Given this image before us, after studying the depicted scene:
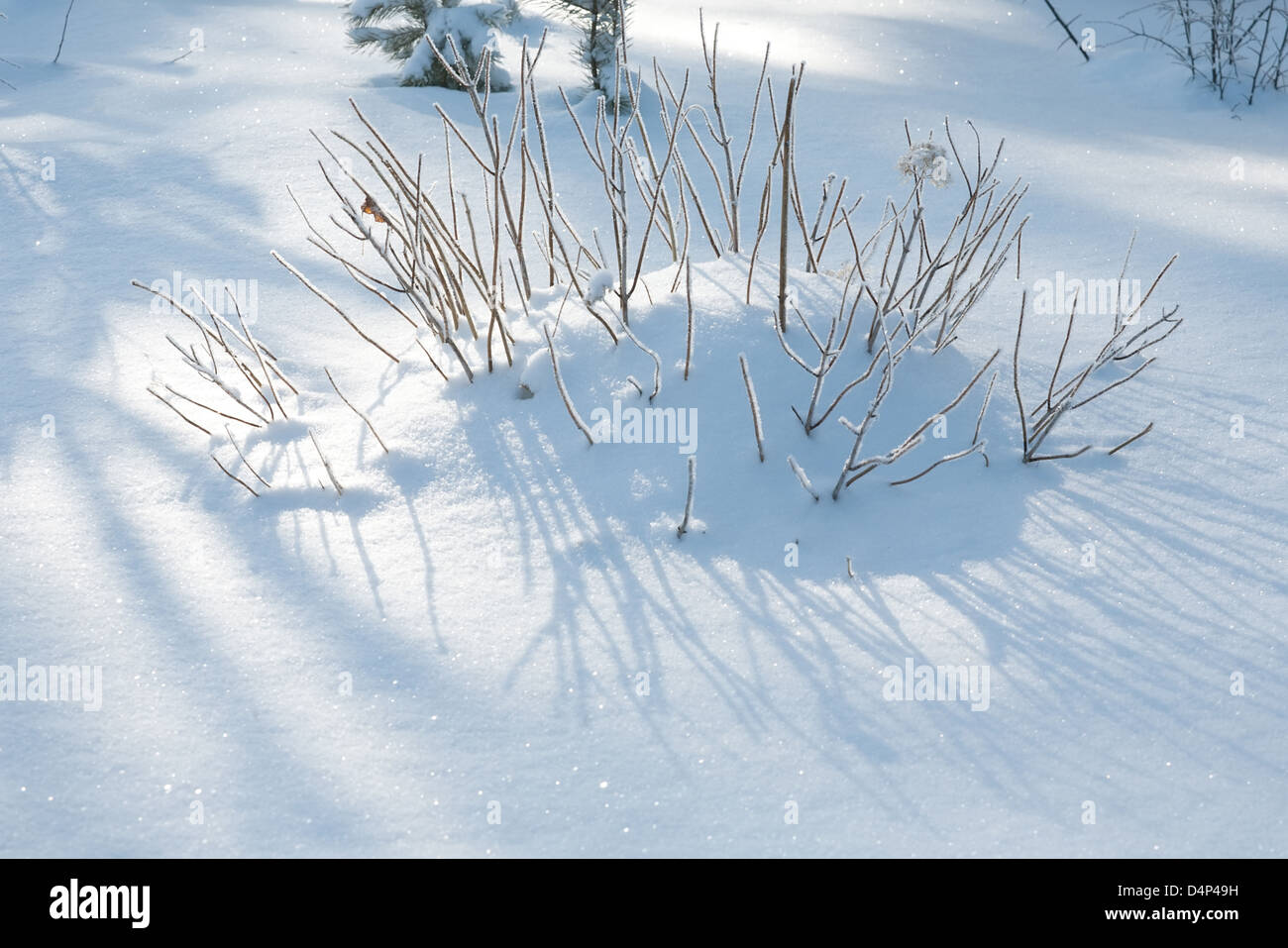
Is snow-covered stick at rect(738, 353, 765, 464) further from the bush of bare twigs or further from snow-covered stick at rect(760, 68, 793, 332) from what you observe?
snow-covered stick at rect(760, 68, 793, 332)

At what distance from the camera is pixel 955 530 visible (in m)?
1.78

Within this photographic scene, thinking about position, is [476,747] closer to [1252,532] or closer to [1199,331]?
[1252,532]

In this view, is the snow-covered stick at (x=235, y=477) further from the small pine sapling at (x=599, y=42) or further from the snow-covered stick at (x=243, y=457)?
the small pine sapling at (x=599, y=42)

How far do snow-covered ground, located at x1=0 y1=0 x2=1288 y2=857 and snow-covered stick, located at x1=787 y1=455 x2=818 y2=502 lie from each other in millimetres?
21

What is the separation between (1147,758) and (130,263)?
2715mm

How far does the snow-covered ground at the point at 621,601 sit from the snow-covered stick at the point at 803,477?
2 cm

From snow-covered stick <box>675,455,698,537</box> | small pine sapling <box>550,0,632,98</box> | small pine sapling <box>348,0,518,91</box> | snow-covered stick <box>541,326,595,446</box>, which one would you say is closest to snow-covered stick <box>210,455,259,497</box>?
snow-covered stick <box>541,326,595,446</box>

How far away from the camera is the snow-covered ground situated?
4.29 ft

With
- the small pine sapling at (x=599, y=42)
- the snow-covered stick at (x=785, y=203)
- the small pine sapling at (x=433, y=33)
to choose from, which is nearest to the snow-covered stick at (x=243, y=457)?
the snow-covered stick at (x=785, y=203)

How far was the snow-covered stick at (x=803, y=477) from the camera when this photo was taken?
70.7 inches

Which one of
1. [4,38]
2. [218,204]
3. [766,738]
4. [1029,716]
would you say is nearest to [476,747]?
[766,738]

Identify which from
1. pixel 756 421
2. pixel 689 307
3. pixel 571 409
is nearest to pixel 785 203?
pixel 689 307

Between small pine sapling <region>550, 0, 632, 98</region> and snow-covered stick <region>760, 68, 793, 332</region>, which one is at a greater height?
small pine sapling <region>550, 0, 632, 98</region>

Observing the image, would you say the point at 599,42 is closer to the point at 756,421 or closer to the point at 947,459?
the point at 756,421
